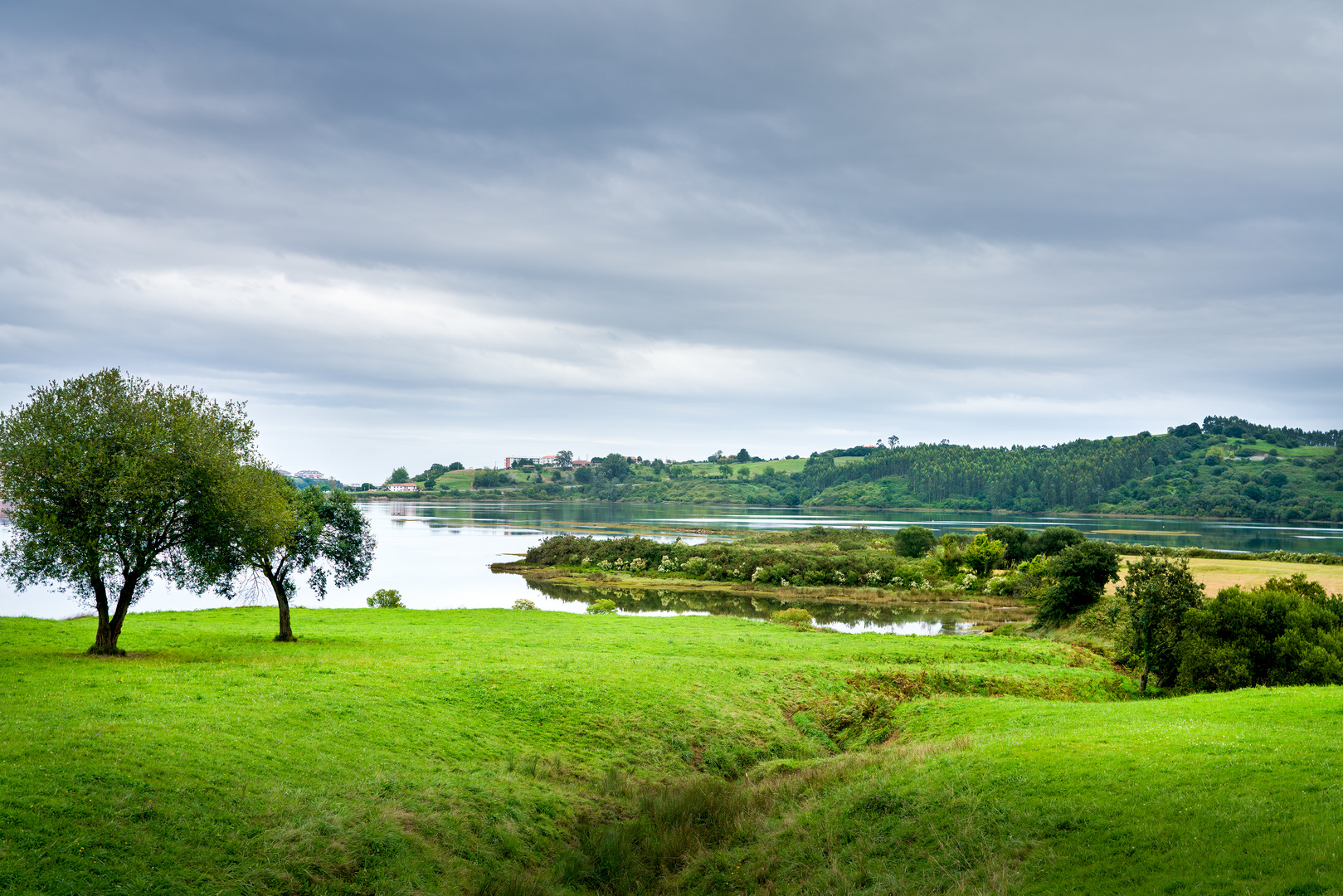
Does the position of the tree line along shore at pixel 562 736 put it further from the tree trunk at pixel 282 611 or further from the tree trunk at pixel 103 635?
the tree trunk at pixel 282 611

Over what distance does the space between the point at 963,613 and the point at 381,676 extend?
1990 inches

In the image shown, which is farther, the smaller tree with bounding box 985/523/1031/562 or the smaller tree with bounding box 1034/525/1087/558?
the smaller tree with bounding box 985/523/1031/562

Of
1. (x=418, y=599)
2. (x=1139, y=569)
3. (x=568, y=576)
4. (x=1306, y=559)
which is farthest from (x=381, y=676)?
(x=1306, y=559)

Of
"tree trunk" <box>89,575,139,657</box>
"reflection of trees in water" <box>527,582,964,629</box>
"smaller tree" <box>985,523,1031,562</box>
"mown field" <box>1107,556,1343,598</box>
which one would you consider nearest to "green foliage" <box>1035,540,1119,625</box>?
"mown field" <box>1107,556,1343,598</box>

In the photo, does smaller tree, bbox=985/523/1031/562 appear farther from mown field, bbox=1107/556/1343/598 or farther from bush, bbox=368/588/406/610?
bush, bbox=368/588/406/610

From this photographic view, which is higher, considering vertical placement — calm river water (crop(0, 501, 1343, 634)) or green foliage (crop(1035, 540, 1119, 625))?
green foliage (crop(1035, 540, 1119, 625))

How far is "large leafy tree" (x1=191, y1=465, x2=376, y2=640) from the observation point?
25.6 metres

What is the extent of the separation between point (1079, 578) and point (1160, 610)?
64.9 ft

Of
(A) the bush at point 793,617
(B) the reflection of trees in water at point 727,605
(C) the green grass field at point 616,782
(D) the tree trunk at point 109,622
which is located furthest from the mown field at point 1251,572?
(D) the tree trunk at point 109,622

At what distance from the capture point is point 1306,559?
69.9m

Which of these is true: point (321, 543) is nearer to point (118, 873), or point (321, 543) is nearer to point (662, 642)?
point (662, 642)

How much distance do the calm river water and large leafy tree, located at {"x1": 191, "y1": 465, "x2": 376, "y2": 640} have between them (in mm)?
7214

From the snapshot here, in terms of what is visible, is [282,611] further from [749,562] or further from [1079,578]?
[749,562]

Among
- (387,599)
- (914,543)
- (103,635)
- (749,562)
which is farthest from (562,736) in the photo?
(914,543)
